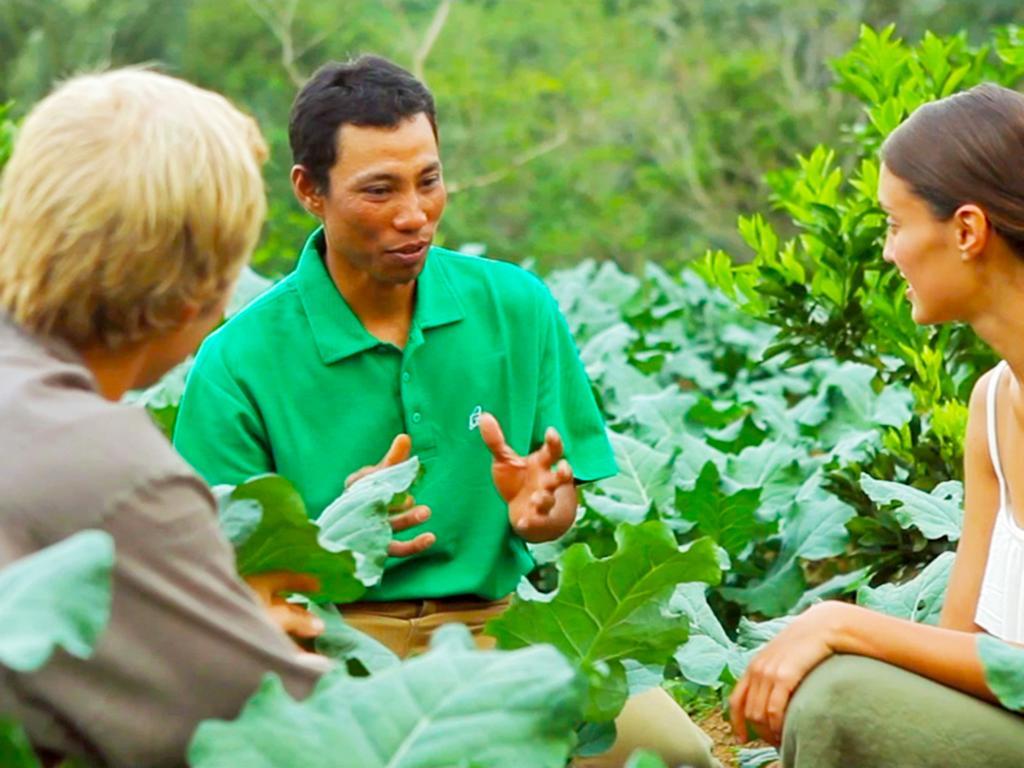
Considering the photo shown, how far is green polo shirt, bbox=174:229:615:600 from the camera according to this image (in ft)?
→ 11.9

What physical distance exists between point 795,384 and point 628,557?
381 centimetres

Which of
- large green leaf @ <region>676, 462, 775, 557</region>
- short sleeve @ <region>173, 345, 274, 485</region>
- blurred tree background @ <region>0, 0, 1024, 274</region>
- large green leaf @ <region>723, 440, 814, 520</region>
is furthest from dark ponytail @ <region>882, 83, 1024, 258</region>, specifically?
blurred tree background @ <region>0, 0, 1024, 274</region>

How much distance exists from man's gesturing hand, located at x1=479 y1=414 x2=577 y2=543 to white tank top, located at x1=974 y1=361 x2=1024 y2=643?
798 mm

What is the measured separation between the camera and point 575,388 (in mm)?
3895

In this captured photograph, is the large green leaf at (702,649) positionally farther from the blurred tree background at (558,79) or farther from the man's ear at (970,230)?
the blurred tree background at (558,79)

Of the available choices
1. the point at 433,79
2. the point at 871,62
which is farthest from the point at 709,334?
the point at 433,79

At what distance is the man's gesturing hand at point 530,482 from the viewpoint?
3.42 metres

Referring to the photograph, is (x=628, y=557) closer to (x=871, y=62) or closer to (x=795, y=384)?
(x=871, y=62)

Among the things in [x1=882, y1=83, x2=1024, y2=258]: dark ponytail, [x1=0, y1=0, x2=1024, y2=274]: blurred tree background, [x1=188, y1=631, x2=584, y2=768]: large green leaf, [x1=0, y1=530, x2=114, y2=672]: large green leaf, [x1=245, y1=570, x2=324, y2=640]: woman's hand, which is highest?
[x1=882, y1=83, x2=1024, y2=258]: dark ponytail

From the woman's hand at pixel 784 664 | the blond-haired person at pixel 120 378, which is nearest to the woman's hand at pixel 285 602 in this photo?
the blond-haired person at pixel 120 378

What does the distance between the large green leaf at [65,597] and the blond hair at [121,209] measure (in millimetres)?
459

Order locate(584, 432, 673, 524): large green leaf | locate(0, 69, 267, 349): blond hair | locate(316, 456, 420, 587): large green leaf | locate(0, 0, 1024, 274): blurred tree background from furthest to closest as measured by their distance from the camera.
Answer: locate(0, 0, 1024, 274): blurred tree background < locate(584, 432, 673, 524): large green leaf < locate(316, 456, 420, 587): large green leaf < locate(0, 69, 267, 349): blond hair

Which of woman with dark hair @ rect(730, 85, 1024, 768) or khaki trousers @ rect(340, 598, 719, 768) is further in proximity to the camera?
khaki trousers @ rect(340, 598, 719, 768)

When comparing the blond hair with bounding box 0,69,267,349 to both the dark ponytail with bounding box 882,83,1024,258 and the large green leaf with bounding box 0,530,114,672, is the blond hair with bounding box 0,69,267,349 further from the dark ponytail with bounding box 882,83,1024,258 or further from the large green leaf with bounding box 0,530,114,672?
the dark ponytail with bounding box 882,83,1024,258
